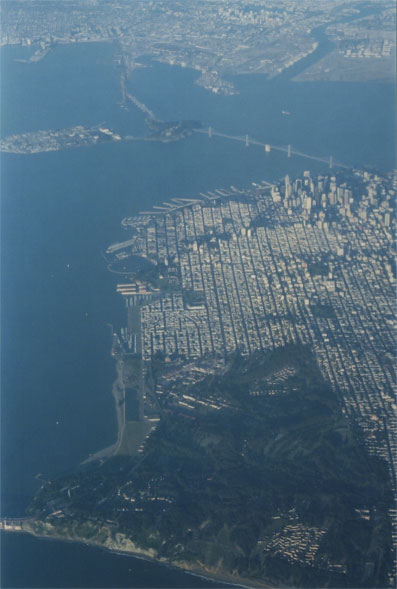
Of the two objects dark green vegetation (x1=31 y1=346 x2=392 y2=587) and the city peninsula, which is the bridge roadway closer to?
the city peninsula

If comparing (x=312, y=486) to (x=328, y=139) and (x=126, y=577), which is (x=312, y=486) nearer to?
(x=126, y=577)

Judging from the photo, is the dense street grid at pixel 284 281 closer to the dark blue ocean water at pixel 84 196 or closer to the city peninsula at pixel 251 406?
the city peninsula at pixel 251 406

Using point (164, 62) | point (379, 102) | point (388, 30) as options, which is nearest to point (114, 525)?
point (379, 102)

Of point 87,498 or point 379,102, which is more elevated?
point 379,102

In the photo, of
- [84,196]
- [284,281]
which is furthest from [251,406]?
[84,196]

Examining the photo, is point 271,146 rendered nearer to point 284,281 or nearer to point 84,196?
point 84,196

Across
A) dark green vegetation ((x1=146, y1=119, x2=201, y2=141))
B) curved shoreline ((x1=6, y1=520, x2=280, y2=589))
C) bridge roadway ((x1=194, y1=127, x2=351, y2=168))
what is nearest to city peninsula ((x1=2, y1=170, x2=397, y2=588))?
curved shoreline ((x1=6, y1=520, x2=280, y2=589))
